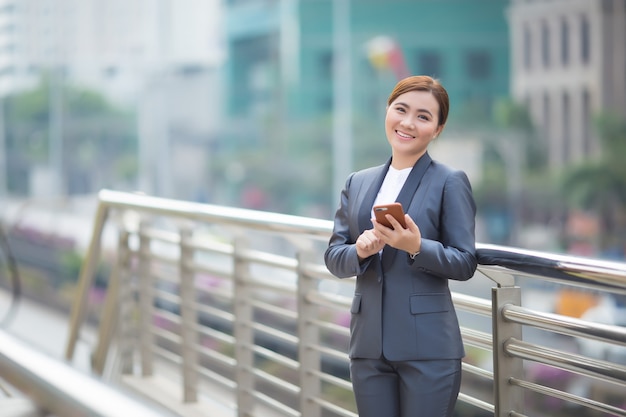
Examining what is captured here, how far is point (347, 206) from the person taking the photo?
1.74 meters

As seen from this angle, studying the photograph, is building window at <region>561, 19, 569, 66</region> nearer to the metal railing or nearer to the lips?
the metal railing

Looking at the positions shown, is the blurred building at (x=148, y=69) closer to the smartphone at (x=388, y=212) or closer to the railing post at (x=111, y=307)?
the railing post at (x=111, y=307)

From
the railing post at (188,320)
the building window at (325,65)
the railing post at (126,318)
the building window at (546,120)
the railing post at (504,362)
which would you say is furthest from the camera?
the building window at (325,65)

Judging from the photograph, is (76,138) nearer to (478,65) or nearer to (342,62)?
(342,62)

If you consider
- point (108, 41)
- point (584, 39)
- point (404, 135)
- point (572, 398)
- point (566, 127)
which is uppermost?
point (108, 41)

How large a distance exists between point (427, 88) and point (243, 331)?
1525mm

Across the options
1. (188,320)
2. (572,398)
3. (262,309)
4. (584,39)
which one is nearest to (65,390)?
(572,398)

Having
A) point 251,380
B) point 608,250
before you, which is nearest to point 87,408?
point 251,380

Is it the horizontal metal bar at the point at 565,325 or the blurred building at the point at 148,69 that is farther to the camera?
the blurred building at the point at 148,69

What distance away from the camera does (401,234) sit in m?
1.54

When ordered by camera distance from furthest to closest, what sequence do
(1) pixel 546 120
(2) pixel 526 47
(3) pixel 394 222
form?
(2) pixel 526 47 < (1) pixel 546 120 < (3) pixel 394 222

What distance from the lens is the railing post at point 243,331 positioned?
2969 mm

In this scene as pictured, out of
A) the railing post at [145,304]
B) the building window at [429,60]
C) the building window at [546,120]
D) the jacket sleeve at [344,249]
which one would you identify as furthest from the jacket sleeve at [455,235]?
the building window at [429,60]

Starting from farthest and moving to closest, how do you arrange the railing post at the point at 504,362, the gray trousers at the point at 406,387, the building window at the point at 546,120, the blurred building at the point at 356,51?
the blurred building at the point at 356,51 < the building window at the point at 546,120 < the railing post at the point at 504,362 < the gray trousers at the point at 406,387
